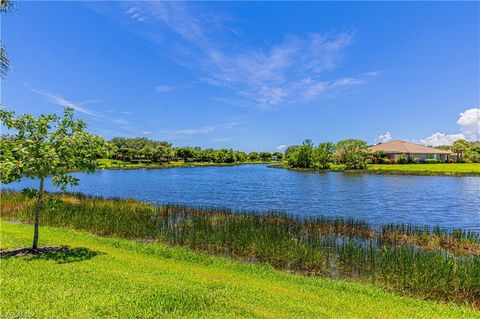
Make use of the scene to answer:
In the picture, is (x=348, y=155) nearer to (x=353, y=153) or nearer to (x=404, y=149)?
(x=353, y=153)

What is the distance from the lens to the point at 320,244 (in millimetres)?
13164

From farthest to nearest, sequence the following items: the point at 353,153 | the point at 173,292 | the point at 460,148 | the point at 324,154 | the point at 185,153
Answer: the point at 185,153 < the point at 460,148 < the point at 324,154 < the point at 353,153 < the point at 173,292

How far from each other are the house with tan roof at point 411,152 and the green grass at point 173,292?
84101 millimetres

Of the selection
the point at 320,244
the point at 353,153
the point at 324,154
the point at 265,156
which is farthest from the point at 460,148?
the point at 265,156

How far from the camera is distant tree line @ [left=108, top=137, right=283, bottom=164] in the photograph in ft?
400

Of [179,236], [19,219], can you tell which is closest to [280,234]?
[179,236]

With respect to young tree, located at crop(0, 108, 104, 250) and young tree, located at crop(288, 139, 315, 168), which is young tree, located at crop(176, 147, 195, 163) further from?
young tree, located at crop(0, 108, 104, 250)

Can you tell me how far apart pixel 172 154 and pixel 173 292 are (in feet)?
418

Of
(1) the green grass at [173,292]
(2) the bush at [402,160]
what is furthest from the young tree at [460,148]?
(1) the green grass at [173,292]

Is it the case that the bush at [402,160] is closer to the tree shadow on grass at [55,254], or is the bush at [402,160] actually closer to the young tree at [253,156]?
the tree shadow on grass at [55,254]

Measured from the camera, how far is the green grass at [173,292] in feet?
18.7

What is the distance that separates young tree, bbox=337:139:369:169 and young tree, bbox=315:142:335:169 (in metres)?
3.10

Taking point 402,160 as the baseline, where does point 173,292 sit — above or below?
below

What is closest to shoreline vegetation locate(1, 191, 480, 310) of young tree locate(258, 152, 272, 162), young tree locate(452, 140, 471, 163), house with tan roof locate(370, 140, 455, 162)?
house with tan roof locate(370, 140, 455, 162)
